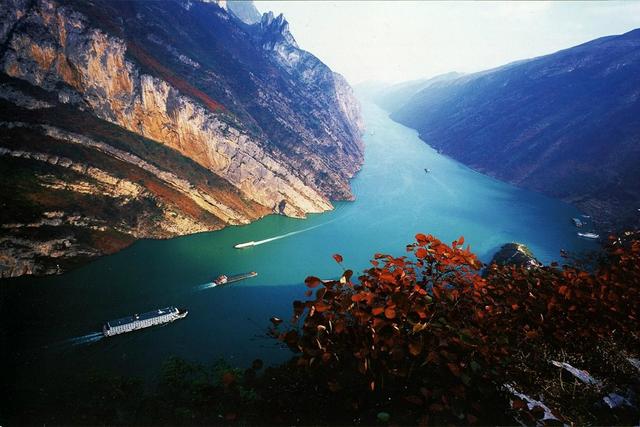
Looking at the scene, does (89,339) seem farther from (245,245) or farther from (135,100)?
(135,100)

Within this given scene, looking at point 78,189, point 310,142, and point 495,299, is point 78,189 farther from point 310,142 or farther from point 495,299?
point 310,142

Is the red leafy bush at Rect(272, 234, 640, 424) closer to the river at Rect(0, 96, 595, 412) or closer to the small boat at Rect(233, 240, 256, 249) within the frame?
the river at Rect(0, 96, 595, 412)

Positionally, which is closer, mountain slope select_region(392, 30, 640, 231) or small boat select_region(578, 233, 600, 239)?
small boat select_region(578, 233, 600, 239)

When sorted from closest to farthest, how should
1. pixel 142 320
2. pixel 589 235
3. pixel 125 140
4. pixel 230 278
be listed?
pixel 142 320, pixel 230 278, pixel 125 140, pixel 589 235

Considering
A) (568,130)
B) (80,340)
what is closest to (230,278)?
(80,340)

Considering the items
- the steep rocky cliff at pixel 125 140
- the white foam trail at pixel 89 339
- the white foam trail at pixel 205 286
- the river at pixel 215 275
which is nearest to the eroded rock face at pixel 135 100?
the steep rocky cliff at pixel 125 140

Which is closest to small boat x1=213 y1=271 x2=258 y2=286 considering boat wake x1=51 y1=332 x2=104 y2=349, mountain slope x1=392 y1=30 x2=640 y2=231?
boat wake x1=51 y1=332 x2=104 y2=349

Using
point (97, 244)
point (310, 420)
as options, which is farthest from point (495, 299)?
point (97, 244)
